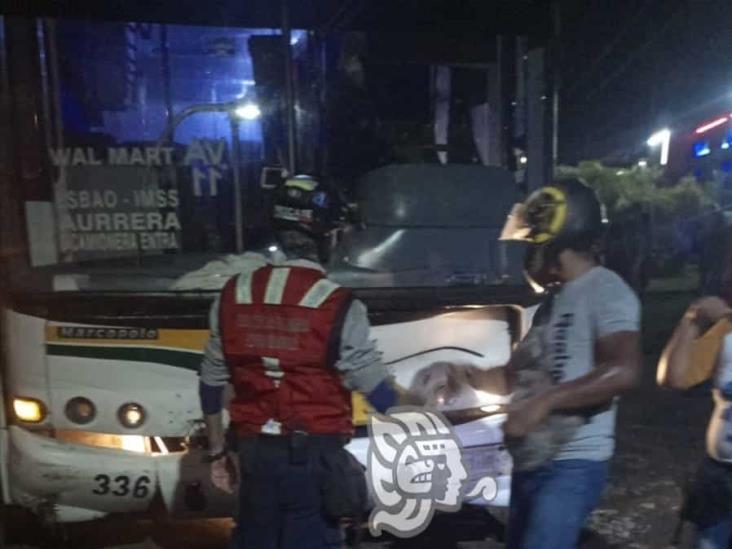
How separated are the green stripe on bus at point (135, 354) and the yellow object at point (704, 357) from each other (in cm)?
201

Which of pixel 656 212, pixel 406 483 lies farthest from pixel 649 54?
pixel 406 483

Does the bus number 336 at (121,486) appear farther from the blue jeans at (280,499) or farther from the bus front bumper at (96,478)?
the blue jeans at (280,499)

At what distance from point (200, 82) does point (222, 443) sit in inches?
67.9

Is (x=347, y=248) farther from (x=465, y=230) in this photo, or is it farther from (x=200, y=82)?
(x=200, y=82)

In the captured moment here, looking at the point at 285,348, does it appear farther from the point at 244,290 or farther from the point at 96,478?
the point at 96,478

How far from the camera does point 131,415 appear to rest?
376cm

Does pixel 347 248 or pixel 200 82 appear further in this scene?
pixel 347 248

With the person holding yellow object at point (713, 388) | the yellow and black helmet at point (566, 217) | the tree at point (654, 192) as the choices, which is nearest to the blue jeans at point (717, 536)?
the person holding yellow object at point (713, 388)

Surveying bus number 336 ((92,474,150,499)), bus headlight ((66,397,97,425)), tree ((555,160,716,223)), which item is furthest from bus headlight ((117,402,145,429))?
tree ((555,160,716,223))

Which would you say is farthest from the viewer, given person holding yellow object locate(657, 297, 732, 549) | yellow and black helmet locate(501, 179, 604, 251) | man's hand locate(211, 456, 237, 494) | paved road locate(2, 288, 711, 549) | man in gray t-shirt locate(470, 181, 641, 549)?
paved road locate(2, 288, 711, 549)

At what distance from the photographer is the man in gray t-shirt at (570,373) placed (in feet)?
7.88

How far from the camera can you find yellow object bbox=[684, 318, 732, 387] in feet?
9.18

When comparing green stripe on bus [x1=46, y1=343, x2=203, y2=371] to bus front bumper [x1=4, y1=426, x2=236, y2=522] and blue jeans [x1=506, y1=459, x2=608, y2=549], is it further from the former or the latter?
blue jeans [x1=506, y1=459, x2=608, y2=549]

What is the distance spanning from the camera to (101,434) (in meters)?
3.77
